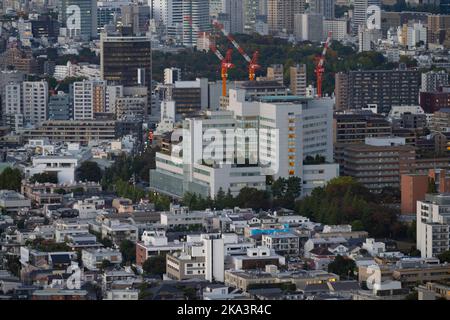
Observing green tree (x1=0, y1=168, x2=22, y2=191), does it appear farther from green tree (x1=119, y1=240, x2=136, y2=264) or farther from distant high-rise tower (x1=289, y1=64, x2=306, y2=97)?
distant high-rise tower (x1=289, y1=64, x2=306, y2=97)

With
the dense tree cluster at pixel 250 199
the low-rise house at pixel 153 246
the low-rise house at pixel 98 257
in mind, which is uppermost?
the low-rise house at pixel 153 246

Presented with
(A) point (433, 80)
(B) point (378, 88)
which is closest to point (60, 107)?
(B) point (378, 88)

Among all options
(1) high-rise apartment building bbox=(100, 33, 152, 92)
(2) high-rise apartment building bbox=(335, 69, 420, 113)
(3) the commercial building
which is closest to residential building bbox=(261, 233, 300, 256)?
(3) the commercial building

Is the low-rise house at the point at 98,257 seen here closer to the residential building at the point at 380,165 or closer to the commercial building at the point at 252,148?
the commercial building at the point at 252,148

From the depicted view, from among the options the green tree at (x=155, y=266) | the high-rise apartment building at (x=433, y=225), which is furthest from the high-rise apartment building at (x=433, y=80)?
the green tree at (x=155, y=266)
